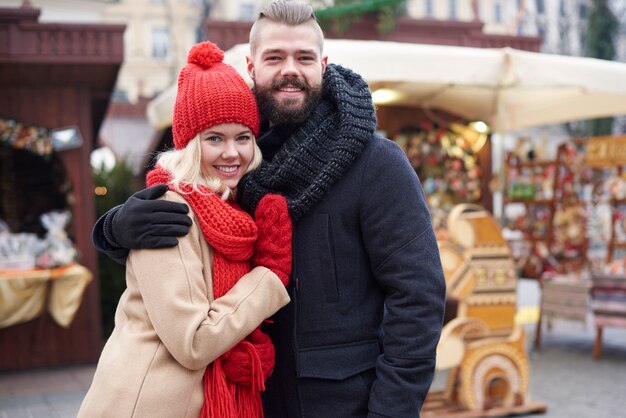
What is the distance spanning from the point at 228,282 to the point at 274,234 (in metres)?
0.18

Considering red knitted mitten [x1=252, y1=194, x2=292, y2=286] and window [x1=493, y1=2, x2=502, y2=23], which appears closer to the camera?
red knitted mitten [x1=252, y1=194, x2=292, y2=286]

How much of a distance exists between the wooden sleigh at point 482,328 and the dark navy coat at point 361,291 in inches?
111

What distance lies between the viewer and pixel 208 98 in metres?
1.96

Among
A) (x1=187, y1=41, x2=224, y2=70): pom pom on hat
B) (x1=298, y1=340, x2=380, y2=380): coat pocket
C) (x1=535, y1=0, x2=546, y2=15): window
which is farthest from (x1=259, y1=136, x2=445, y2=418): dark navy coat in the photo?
(x1=535, y1=0, x2=546, y2=15): window

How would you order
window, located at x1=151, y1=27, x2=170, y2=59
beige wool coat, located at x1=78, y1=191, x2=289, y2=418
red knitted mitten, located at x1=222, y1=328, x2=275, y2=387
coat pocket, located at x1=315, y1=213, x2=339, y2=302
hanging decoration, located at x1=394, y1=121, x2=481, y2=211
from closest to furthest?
beige wool coat, located at x1=78, y1=191, x2=289, y2=418
red knitted mitten, located at x1=222, y1=328, x2=275, y2=387
coat pocket, located at x1=315, y1=213, x2=339, y2=302
hanging decoration, located at x1=394, y1=121, x2=481, y2=211
window, located at x1=151, y1=27, x2=170, y2=59

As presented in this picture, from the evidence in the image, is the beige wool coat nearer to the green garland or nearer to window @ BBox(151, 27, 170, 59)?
the green garland

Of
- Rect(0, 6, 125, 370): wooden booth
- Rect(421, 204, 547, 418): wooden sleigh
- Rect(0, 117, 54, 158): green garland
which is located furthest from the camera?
Rect(0, 117, 54, 158): green garland

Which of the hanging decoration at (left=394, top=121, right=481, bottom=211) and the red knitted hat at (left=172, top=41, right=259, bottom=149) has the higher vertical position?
the red knitted hat at (left=172, top=41, right=259, bottom=149)

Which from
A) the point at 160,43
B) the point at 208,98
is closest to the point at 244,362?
the point at 208,98

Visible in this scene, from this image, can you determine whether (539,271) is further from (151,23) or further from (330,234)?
(151,23)

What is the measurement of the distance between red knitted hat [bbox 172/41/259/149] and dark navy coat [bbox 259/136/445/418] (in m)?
0.35

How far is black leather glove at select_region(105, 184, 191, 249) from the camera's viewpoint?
1.81 meters

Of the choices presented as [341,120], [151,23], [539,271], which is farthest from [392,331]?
[151,23]

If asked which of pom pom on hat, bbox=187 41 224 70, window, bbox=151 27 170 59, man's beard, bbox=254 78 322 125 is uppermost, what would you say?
window, bbox=151 27 170 59
